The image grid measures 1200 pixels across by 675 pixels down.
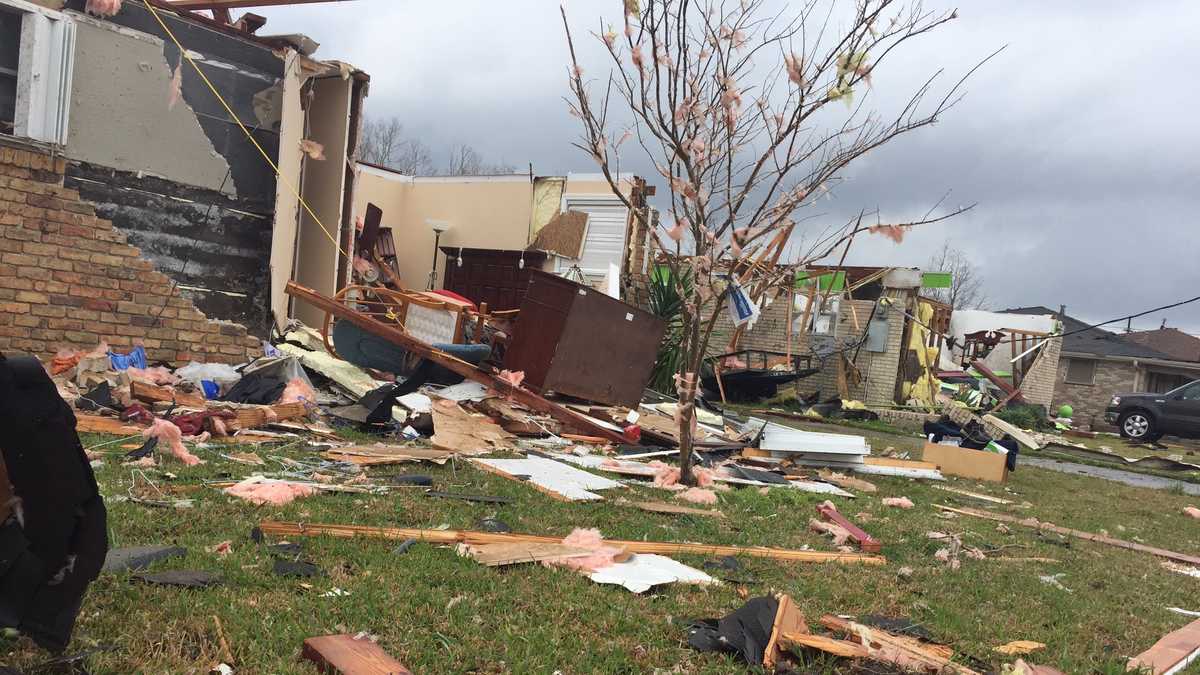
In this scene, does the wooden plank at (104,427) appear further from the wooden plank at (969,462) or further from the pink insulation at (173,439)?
the wooden plank at (969,462)

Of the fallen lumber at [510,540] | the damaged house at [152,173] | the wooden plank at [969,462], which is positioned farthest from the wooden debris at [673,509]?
the damaged house at [152,173]

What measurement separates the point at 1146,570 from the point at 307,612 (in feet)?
17.0

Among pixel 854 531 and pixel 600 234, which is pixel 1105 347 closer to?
pixel 600 234

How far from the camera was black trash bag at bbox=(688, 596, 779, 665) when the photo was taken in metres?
2.85

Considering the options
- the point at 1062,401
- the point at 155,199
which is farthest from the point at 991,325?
the point at 155,199

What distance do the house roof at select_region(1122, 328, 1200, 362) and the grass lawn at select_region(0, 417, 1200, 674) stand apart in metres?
53.0

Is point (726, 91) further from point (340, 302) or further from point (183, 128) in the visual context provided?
point (183, 128)

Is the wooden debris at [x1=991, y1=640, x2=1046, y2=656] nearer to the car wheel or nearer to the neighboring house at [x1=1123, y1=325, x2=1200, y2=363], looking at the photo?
the car wheel

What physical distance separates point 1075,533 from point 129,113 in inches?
376

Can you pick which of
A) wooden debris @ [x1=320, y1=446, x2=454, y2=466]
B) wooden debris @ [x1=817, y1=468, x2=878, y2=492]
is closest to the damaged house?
wooden debris @ [x1=320, y1=446, x2=454, y2=466]

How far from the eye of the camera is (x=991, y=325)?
31141 millimetres

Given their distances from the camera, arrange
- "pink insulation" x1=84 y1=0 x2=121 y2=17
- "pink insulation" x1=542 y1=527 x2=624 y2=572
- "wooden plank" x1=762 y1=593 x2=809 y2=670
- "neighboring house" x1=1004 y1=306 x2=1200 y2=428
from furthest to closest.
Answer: "neighboring house" x1=1004 y1=306 x2=1200 y2=428 < "pink insulation" x1=84 y1=0 x2=121 y2=17 < "pink insulation" x1=542 y1=527 x2=624 y2=572 < "wooden plank" x1=762 y1=593 x2=809 y2=670

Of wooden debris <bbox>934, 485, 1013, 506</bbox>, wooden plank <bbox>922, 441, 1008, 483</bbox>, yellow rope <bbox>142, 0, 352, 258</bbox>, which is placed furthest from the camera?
wooden plank <bbox>922, 441, 1008, 483</bbox>

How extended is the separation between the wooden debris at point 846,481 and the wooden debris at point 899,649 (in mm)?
4725
